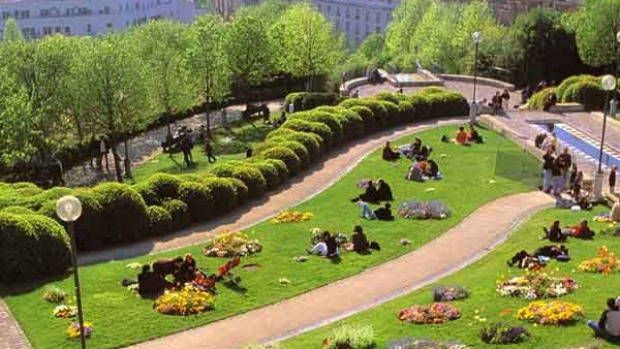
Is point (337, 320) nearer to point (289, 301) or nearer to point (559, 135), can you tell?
point (289, 301)

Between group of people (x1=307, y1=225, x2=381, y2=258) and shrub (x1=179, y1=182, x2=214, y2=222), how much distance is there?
587cm

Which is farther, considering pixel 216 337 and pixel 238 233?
pixel 238 233

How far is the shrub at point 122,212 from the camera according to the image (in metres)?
28.2

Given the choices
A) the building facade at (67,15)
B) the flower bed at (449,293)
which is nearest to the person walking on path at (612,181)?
the flower bed at (449,293)

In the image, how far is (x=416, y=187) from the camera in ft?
113

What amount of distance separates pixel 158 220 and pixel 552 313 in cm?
1520

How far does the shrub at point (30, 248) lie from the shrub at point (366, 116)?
77.7ft

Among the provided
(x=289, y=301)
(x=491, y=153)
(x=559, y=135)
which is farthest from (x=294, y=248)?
(x=559, y=135)

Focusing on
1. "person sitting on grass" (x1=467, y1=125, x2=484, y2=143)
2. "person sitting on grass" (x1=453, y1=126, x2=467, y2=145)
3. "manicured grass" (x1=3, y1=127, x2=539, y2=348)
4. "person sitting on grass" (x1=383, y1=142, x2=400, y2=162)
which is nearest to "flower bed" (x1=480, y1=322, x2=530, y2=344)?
"manicured grass" (x1=3, y1=127, x2=539, y2=348)

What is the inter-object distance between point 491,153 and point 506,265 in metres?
16.6

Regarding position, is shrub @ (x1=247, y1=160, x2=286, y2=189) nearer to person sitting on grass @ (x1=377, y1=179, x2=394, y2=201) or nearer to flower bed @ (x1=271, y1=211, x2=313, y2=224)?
flower bed @ (x1=271, y1=211, x2=313, y2=224)

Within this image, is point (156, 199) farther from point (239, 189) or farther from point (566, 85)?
point (566, 85)

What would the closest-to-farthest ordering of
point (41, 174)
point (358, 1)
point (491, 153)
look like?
point (491, 153) < point (41, 174) < point (358, 1)

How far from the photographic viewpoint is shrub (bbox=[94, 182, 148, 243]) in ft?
92.5
